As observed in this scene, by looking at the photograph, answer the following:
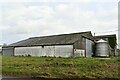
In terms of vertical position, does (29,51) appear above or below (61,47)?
below

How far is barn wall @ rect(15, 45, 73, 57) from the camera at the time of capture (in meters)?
36.0

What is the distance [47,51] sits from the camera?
128 ft

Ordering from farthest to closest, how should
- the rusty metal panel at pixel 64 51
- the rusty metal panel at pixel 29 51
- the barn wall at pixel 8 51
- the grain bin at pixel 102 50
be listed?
1. the barn wall at pixel 8 51
2. the grain bin at pixel 102 50
3. the rusty metal panel at pixel 29 51
4. the rusty metal panel at pixel 64 51

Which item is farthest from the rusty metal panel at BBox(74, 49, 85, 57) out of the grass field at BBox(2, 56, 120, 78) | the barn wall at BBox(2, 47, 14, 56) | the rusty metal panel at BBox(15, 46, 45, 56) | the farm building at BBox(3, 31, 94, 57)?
the grass field at BBox(2, 56, 120, 78)

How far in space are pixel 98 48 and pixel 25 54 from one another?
52.5 ft

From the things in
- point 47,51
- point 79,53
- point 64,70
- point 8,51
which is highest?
point 47,51

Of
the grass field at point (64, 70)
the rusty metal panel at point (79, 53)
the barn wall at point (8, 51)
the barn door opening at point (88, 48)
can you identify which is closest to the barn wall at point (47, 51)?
the rusty metal panel at point (79, 53)

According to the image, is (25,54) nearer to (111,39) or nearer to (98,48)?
(98,48)

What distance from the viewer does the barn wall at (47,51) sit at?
118 feet

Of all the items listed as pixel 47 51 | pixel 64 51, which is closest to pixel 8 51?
pixel 47 51

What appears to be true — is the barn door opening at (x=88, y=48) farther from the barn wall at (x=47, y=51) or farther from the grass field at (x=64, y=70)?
the grass field at (x=64, y=70)

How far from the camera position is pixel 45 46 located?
129 feet

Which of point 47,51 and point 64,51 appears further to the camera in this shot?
point 47,51

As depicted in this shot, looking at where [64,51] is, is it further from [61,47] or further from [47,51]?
[47,51]
